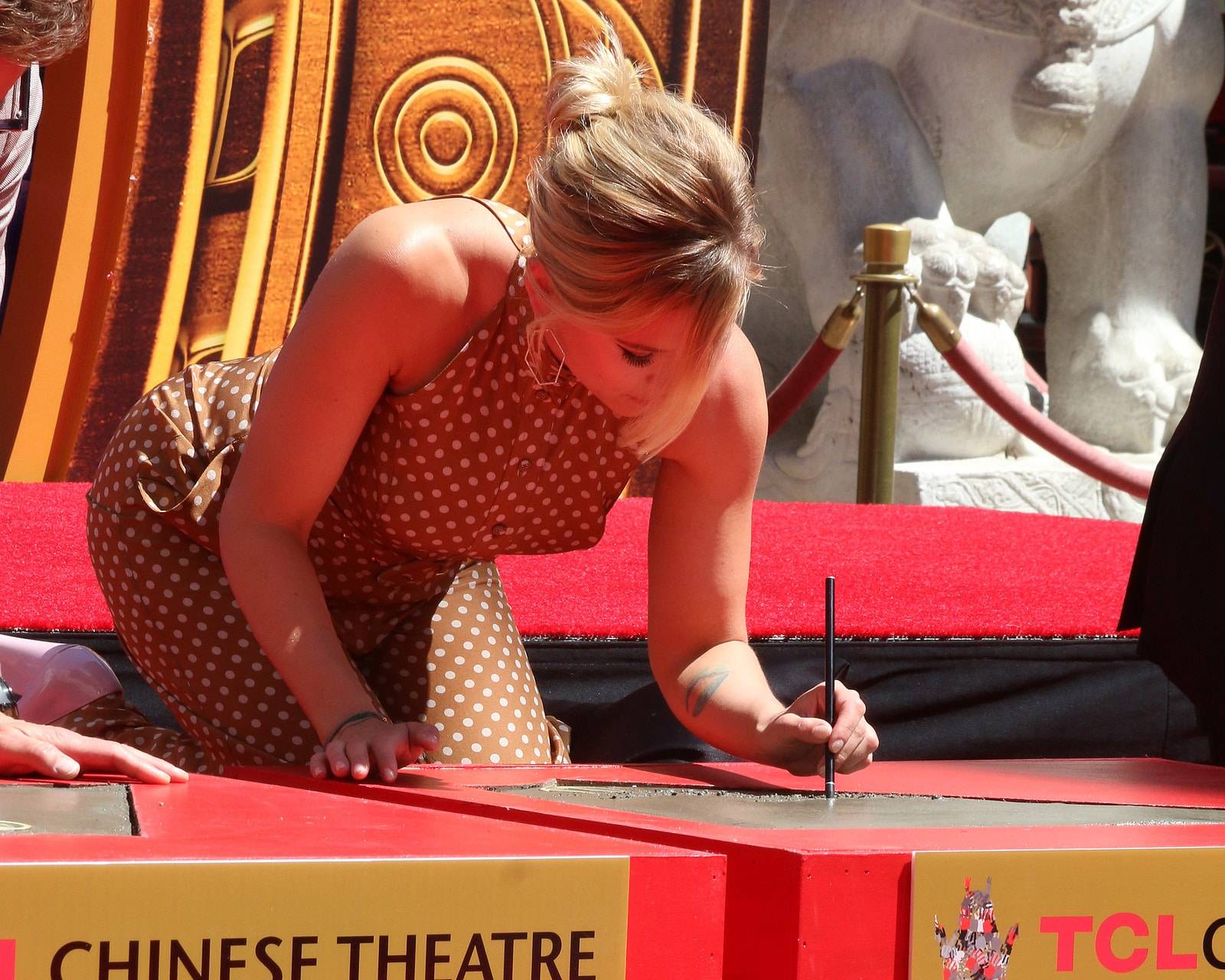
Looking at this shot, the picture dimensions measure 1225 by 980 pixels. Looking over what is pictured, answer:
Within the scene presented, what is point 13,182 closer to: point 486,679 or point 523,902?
point 486,679

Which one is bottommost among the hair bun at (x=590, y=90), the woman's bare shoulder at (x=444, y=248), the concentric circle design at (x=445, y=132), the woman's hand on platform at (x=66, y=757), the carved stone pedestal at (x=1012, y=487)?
the woman's hand on platform at (x=66, y=757)

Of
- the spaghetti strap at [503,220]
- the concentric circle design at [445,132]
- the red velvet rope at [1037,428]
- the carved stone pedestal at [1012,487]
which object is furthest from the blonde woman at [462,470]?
the carved stone pedestal at [1012,487]

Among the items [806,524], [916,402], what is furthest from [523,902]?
[916,402]

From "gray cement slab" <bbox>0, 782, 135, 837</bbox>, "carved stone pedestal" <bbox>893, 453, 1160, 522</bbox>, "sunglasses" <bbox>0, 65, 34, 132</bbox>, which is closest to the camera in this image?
"gray cement slab" <bbox>0, 782, 135, 837</bbox>

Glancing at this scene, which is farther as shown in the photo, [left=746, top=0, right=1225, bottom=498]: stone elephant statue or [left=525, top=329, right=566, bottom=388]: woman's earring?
[left=746, top=0, right=1225, bottom=498]: stone elephant statue

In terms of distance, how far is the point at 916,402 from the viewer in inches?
164

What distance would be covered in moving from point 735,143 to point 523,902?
74 centimetres

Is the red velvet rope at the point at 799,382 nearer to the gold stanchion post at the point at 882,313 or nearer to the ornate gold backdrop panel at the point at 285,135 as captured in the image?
the gold stanchion post at the point at 882,313

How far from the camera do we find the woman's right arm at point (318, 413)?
1342 mm

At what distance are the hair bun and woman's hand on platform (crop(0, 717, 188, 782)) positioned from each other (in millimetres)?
595

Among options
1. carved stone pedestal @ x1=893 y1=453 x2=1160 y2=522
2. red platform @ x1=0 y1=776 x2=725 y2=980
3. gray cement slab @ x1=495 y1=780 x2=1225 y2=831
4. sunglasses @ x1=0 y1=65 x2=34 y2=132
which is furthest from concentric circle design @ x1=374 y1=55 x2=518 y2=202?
red platform @ x1=0 y1=776 x2=725 y2=980

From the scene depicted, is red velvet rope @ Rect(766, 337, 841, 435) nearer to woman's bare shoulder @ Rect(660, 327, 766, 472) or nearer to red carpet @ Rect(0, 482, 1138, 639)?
red carpet @ Rect(0, 482, 1138, 639)

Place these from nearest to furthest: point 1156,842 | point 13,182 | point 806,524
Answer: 1. point 1156,842
2. point 13,182
3. point 806,524

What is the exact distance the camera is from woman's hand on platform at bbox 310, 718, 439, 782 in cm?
119
